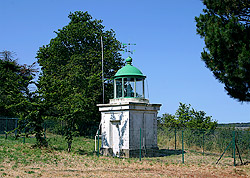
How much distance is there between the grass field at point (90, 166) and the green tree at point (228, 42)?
420cm

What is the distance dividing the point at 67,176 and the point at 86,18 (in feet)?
93.1

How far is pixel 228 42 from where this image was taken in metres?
15.7

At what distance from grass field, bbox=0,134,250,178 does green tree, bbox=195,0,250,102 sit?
4200mm

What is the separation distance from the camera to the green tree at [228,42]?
15.6 metres

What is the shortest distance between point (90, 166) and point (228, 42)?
9.20 m

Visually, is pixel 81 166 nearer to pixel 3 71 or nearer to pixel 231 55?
pixel 231 55

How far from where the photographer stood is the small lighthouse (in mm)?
21203

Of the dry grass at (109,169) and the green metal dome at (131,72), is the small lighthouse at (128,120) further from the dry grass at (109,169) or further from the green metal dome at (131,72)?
the dry grass at (109,169)

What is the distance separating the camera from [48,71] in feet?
124

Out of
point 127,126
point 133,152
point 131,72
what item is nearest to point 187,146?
point 133,152

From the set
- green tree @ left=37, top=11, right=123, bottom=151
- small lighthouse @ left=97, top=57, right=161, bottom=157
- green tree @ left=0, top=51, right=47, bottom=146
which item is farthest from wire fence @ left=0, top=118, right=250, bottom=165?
green tree @ left=37, top=11, right=123, bottom=151

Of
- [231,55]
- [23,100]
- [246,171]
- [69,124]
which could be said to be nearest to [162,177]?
[246,171]

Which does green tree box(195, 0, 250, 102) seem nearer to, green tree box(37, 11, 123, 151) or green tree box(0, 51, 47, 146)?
green tree box(0, 51, 47, 146)

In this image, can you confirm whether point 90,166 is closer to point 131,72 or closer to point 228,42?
point 131,72
